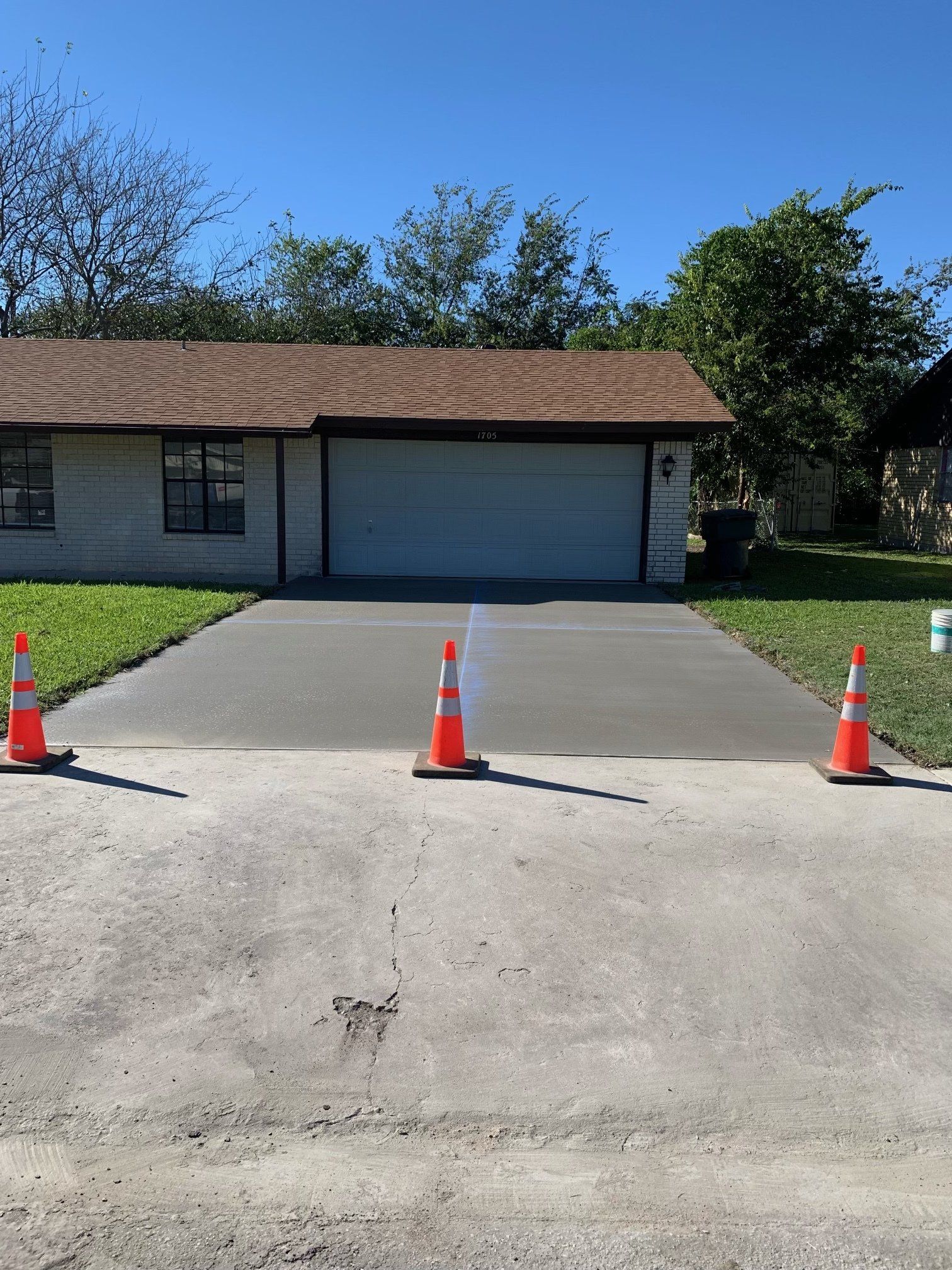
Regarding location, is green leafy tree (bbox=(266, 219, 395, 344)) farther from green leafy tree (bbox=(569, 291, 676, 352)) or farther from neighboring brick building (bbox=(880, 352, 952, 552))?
neighboring brick building (bbox=(880, 352, 952, 552))

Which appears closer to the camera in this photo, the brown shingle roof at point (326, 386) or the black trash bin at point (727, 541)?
the brown shingle roof at point (326, 386)

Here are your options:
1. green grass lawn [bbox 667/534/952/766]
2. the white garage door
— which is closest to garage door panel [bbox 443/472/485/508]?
the white garage door

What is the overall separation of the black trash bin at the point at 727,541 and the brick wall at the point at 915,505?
9523mm

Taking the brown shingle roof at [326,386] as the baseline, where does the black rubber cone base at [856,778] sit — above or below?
below

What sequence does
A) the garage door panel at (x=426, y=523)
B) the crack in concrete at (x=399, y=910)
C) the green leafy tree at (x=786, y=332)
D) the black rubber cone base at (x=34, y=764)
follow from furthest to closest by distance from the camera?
the green leafy tree at (x=786, y=332) < the garage door panel at (x=426, y=523) < the black rubber cone base at (x=34, y=764) < the crack in concrete at (x=399, y=910)

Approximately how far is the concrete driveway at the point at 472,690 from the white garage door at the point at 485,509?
402cm

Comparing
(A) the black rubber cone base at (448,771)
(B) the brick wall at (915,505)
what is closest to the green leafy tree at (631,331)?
(B) the brick wall at (915,505)

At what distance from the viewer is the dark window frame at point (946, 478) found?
78.6 ft

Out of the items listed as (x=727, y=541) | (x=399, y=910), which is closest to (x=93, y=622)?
(x=399, y=910)

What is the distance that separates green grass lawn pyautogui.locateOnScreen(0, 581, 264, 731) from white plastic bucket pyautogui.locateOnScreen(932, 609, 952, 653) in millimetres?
8075

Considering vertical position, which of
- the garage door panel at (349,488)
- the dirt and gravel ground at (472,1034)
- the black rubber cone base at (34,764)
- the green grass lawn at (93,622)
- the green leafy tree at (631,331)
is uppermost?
the green leafy tree at (631,331)

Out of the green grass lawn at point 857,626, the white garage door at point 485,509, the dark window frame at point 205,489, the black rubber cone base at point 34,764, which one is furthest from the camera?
the white garage door at point 485,509

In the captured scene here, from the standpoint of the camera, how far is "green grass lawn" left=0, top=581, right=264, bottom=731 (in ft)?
27.7

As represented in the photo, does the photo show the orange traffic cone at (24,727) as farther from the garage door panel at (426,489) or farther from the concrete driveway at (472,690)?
the garage door panel at (426,489)
